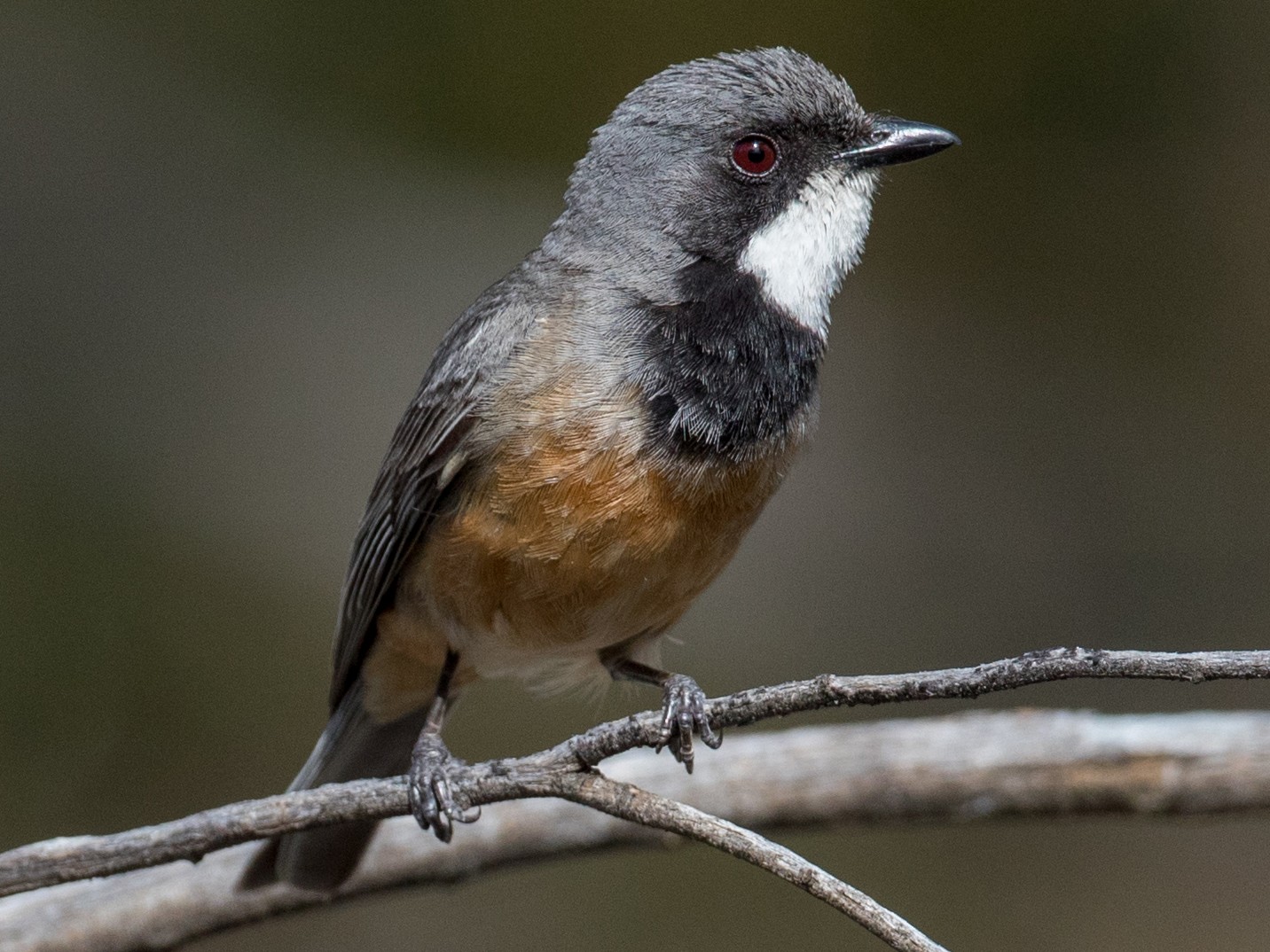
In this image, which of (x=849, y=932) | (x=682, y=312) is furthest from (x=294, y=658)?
(x=682, y=312)

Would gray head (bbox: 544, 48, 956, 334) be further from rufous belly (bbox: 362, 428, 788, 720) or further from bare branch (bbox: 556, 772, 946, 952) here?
bare branch (bbox: 556, 772, 946, 952)

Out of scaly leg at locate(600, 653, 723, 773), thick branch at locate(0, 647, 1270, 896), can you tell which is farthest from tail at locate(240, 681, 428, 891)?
scaly leg at locate(600, 653, 723, 773)

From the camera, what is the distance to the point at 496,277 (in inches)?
288

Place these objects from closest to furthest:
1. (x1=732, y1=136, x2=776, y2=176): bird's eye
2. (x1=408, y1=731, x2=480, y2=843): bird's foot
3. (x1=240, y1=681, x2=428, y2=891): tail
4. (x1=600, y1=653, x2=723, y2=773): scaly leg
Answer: (x1=600, y1=653, x2=723, y2=773): scaly leg → (x1=408, y1=731, x2=480, y2=843): bird's foot → (x1=732, y1=136, x2=776, y2=176): bird's eye → (x1=240, y1=681, x2=428, y2=891): tail

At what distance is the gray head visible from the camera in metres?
3.94

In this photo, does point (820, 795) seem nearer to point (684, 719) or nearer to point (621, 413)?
point (684, 719)

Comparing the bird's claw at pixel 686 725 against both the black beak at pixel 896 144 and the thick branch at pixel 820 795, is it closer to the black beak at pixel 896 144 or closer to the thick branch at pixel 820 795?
the thick branch at pixel 820 795

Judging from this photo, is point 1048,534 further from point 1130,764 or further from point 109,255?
point 109,255

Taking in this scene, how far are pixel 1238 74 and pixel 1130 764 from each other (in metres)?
4.16

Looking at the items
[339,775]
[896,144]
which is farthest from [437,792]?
[896,144]

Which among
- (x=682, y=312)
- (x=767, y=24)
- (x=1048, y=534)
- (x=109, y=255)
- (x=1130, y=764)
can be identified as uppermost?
(x=767, y=24)

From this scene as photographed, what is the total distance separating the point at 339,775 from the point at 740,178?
2.36 metres

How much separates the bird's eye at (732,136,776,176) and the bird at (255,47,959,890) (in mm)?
11

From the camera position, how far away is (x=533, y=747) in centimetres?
652
